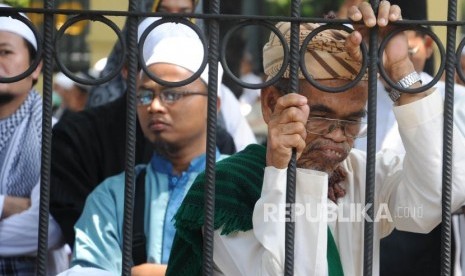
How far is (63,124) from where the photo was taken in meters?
4.82

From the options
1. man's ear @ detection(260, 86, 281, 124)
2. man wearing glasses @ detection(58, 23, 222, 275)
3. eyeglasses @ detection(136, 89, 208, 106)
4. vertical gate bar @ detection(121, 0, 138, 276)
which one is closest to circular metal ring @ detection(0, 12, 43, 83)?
vertical gate bar @ detection(121, 0, 138, 276)

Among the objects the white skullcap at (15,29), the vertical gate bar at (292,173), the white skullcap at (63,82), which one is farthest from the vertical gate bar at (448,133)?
the white skullcap at (63,82)

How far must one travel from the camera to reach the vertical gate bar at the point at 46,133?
282cm

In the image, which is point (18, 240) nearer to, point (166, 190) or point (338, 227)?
point (166, 190)

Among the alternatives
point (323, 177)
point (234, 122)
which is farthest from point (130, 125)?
point (234, 122)

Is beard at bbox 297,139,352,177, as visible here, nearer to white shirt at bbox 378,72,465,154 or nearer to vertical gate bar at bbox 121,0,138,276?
white shirt at bbox 378,72,465,154

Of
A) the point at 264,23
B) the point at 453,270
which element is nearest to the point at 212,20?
the point at 264,23

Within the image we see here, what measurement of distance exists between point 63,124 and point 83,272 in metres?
1.66

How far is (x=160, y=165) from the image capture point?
14.3ft

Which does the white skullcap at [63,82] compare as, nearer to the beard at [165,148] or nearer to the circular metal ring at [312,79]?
the beard at [165,148]

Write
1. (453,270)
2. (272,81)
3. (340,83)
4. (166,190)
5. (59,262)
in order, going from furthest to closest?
(59,262), (166,190), (453,270), (340,83), (272,81)

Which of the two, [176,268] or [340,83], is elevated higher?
[340,83]

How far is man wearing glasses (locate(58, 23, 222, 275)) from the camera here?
13.4 ft

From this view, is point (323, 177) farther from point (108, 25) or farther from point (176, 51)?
point (176, 51)
